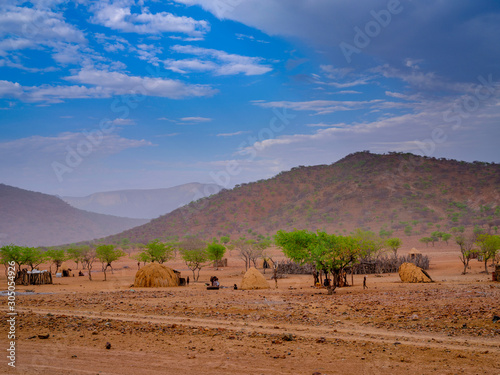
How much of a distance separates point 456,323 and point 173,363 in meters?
8.30

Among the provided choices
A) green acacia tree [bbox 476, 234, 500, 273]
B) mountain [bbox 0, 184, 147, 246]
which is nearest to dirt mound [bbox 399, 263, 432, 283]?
green acacia tree [bbox 476, 234, 500, 273]

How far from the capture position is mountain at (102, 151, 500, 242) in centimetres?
8650

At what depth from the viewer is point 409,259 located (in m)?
37.6

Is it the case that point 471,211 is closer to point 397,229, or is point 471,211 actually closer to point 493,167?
point 397,229

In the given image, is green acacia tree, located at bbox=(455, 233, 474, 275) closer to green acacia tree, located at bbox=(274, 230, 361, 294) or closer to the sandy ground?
green acacia tree, located at bbox=(274, 230, 361, 294)

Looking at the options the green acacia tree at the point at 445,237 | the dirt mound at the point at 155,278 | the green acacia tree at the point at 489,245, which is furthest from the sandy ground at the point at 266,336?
the green acacia tree at the point at 445,237

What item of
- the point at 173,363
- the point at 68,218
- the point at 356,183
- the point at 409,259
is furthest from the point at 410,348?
the point at 68,218

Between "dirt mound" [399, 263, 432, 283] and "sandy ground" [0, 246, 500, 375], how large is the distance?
24.7 feet

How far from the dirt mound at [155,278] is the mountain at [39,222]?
134 meters

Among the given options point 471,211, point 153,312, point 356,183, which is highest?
point 356,183

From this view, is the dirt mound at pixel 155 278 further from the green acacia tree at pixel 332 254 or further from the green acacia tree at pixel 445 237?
the green acacia tree at pixel 445 237

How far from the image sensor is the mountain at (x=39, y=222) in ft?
508

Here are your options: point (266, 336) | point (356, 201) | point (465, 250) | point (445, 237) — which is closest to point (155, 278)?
point (266, 336)

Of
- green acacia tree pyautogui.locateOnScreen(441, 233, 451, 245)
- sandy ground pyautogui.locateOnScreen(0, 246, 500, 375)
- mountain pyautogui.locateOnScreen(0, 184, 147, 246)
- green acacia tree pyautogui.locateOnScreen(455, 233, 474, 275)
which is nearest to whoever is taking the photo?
sandy ground pyautogui.locateOnScreen(0, 246, 500, 375)
